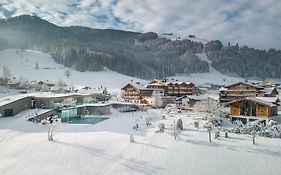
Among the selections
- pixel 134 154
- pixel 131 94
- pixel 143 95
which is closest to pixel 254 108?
pixel 134 154

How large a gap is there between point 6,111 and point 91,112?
1628 centimetres

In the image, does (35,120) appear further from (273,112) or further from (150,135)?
(273,112)

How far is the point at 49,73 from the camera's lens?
123 meters

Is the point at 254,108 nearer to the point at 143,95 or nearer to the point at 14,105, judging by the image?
the point at 14,105

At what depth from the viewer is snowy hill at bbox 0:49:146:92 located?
11000 centimetres

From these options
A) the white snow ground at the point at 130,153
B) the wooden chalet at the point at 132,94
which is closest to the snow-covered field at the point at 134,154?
the white snow ground at the point at 130,153

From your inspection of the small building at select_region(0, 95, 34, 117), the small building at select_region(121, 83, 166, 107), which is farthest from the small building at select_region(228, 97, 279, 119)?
the small building at select_region(0, 95, 34, 117)

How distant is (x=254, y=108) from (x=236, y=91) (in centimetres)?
2657

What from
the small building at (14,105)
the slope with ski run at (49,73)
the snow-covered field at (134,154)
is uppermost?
the slope with ski run at (49,73)

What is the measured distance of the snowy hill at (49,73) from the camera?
11000 cm

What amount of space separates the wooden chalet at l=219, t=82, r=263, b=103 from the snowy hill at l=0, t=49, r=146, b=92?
135 ft

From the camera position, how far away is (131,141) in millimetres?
26078

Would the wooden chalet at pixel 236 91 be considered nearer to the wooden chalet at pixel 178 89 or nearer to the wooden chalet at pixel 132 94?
the wooden chalet at pixel 178 89

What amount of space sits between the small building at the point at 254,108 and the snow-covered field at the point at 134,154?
38.4 feet
